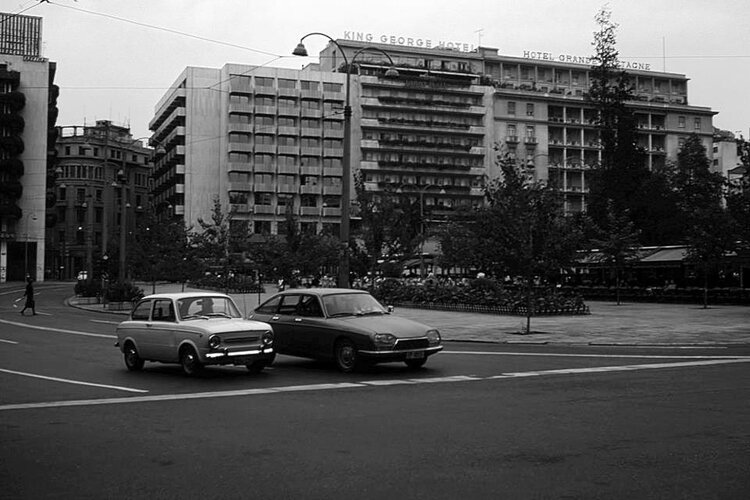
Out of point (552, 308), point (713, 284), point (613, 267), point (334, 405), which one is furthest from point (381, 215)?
point (334, 405)

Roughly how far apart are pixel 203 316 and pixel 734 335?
15.7 meters

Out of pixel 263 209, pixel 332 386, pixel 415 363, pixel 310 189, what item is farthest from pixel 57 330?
pixel 310 189

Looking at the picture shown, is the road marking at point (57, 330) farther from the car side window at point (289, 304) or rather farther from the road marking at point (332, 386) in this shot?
the road marking at point (332, 386)

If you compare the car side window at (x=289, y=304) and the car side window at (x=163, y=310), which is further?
the car side window at (x=289, y=304)

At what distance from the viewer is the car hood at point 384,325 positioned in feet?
48.7

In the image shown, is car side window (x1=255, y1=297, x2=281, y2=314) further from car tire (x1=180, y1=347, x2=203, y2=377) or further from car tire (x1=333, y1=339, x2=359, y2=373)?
car tire (x1=180, y1=347, x2=203, y2=377)

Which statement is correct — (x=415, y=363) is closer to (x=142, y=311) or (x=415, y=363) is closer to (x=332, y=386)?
(x=332, y=386)

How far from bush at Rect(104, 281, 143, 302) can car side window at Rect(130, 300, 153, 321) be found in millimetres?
28090

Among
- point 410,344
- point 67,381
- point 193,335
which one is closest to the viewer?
point 67,381

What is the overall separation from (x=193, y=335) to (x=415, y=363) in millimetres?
4072

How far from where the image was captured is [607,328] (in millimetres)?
26359

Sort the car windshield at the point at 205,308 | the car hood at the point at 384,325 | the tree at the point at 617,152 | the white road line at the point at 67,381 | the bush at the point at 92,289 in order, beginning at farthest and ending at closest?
1. the tree at the point at 617,152
2. the bush at the point at 92,289
3. the car windshield at the point at 205,308
4. the car hood at the point at 384,325
5. the white road line at the point at 67,381

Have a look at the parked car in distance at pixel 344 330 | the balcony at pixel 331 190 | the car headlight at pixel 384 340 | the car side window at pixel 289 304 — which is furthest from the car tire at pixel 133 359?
the balcony at pixel 331 190

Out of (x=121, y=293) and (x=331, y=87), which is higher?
(x=331, y=87)
